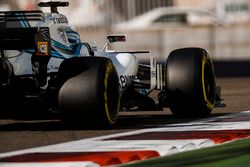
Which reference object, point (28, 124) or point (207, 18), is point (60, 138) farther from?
point (207, 18)

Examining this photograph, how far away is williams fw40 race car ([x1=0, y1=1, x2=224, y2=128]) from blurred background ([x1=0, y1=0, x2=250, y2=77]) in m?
16.6

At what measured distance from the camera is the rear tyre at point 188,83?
1306 centimetres

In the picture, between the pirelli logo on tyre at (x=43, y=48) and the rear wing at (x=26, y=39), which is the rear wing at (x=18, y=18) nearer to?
the rear wing at (x=26, y=39)

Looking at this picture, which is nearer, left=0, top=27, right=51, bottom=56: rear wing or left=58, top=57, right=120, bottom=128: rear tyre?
left=58, top=57, right=120, bottom=128: rear tyre

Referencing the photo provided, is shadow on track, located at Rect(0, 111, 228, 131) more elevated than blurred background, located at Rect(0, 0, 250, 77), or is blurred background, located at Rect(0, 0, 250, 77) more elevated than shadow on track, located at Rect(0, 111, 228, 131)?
shadow on track, located at Rect(0, 111, 228, 131)

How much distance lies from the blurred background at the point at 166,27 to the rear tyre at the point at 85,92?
18.6 meters

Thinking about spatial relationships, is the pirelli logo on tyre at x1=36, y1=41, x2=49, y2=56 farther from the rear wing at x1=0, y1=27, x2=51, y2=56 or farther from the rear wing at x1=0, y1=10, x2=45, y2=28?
the rear wing at x1=0, y1=10, x2=45, y2=28

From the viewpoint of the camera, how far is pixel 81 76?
444 inches

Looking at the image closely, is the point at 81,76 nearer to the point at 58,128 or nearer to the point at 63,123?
the point at 58,128

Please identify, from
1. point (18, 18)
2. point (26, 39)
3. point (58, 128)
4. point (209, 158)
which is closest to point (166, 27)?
point (18, 18)

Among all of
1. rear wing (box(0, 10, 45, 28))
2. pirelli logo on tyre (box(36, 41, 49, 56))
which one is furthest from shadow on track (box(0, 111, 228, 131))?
rear wing (box(0, 10, 45, 28))

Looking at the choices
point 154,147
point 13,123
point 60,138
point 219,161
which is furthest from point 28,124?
point 219,161

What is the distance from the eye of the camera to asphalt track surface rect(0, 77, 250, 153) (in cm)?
1066

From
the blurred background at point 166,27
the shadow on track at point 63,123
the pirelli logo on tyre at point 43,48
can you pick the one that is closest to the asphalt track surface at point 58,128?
the shadow on track at point 63,123
